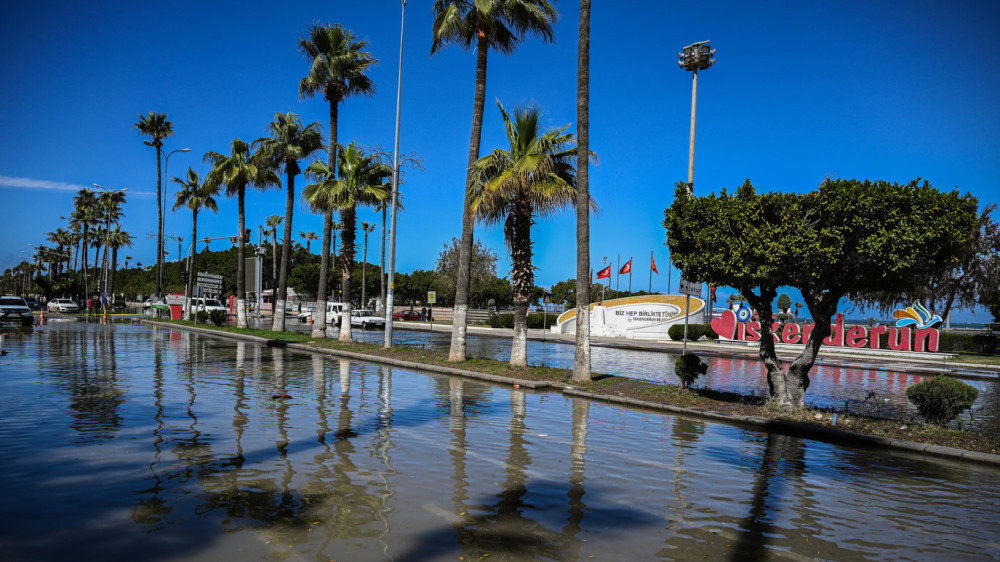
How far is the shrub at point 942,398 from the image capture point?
10273 millimetres

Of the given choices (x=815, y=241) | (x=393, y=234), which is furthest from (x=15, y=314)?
(x=815, y=241)

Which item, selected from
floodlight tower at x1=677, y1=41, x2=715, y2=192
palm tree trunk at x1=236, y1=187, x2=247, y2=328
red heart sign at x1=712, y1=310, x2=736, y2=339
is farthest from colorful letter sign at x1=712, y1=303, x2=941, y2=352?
palm tree trunk at x1=236, y1=187, x2=247, y2=328

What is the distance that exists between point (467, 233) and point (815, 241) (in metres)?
11.0

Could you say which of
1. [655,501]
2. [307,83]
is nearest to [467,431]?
[655,501]

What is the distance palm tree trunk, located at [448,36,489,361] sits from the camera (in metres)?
18.9

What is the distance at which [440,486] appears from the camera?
248 inches

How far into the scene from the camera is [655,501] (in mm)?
6125

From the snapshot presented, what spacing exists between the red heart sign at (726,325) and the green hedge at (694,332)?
1948 millimetres

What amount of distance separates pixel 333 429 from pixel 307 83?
22025 mm

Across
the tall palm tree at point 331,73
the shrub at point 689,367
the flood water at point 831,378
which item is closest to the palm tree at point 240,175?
the tall palm tree at point 331,73

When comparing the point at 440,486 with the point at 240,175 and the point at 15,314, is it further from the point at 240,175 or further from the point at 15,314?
the point at 15,314

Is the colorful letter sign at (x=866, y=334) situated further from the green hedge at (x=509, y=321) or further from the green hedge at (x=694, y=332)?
the green hedge at (x=509, y=321)

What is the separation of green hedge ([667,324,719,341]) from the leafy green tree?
27.0 m

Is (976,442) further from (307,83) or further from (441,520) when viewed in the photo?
(307,83)
